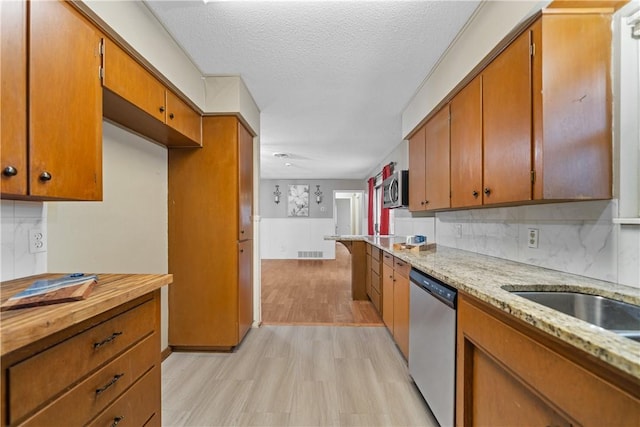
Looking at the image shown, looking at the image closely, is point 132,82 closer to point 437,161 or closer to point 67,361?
point 67,361

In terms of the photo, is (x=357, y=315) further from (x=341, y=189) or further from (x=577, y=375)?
(x=341, y=189)

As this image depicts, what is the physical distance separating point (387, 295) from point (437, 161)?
1410mm

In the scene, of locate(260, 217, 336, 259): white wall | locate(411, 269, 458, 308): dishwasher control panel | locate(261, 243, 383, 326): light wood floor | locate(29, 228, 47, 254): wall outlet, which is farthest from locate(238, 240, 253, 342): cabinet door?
locate(260, 217, 336, 259): white wall

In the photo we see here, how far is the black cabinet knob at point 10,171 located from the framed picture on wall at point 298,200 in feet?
23.2

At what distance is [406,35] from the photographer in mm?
1804

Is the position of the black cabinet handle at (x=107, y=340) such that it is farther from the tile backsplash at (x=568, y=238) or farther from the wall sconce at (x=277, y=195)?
the wall sconce at (x=277, y=195)

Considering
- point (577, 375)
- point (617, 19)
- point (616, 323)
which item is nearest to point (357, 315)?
point (616, 323)

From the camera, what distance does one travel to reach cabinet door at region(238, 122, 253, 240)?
2.48 meters

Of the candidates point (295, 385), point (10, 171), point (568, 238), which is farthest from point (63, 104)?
point (568, 238)

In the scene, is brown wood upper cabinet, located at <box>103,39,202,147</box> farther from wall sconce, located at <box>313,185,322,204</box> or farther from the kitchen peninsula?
wall sconce, located at <box>313,185,322,204</box>

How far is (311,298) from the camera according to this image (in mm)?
4102

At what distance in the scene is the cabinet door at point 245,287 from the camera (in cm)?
249

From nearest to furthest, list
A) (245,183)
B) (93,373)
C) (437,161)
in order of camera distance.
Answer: (93,373) → (437,161) → (245,183)

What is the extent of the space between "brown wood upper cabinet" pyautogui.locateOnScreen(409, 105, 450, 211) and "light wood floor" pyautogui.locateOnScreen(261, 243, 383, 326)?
1542mm
